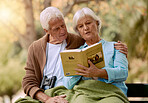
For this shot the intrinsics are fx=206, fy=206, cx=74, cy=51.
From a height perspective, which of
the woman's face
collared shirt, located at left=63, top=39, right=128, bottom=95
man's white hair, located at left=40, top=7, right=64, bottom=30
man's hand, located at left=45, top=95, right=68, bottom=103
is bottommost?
man's hand, located at left=45, top=95, right=68, bottom=103

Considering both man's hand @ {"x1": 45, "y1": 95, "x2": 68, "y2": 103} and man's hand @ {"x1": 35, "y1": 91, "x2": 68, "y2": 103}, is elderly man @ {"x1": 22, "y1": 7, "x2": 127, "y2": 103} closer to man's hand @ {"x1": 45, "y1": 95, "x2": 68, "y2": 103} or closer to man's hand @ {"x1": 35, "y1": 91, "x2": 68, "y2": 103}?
man's hand @ {"x1": 35, "y1": 91, "x2": 68, "y2": 103}

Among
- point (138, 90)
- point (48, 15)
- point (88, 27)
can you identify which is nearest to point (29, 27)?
point (48, 15)

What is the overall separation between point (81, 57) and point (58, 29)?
547 millimetres

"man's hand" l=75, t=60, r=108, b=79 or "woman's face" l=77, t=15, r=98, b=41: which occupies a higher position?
"woman's face" l=77, t=15, r=98, b=41

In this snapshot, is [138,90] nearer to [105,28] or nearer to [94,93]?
[94,93]

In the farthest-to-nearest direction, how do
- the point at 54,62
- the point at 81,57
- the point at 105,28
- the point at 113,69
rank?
the point at 105,28 → the point at 54,62 → the point at 113,69 → the point at 81,57

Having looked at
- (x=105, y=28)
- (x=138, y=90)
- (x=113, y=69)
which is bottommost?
(x=138, y=90)

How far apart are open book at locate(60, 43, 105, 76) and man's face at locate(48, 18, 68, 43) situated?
17.5 inches

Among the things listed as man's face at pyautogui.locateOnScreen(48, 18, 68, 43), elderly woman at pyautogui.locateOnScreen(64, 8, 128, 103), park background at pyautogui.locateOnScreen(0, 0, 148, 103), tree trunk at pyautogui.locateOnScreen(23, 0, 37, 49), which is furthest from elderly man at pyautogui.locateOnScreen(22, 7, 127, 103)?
park background at pyautogui.locateOnScreen(0, 0, 148, 103)

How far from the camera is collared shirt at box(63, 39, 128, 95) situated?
66.7 inches

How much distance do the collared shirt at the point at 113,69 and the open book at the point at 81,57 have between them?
0.14 meters

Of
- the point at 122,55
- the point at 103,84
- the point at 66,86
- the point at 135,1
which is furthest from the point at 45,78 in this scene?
the point at 135,1

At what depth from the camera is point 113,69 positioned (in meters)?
1.70

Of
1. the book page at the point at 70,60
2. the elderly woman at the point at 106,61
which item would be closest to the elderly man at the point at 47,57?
the elderly woman at the point at 106,61
